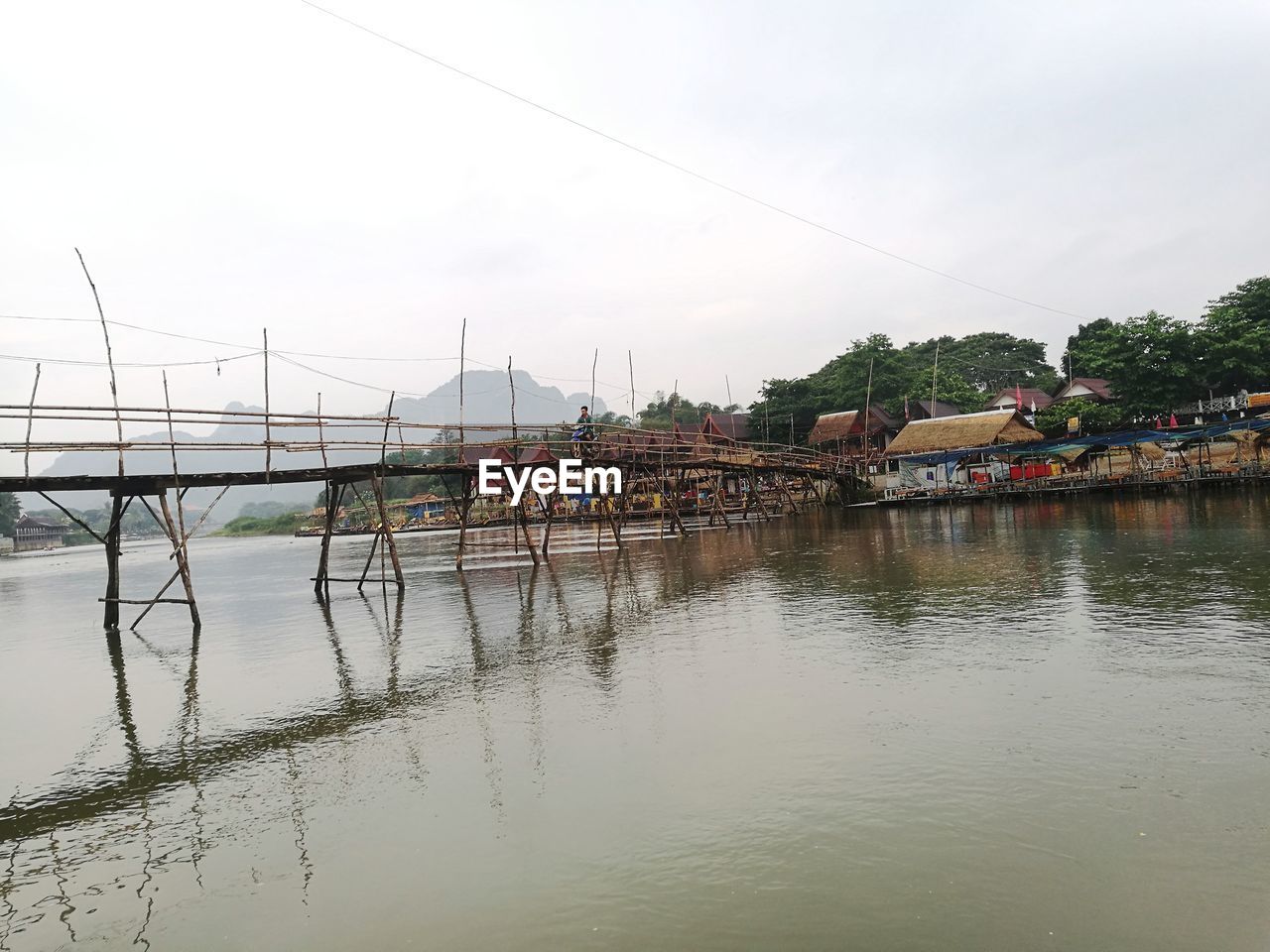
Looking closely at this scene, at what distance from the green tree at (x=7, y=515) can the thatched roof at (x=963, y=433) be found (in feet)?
297

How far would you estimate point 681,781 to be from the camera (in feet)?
19.9

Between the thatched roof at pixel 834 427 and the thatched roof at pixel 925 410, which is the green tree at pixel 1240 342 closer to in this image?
the thatched roof at pixel 925 410

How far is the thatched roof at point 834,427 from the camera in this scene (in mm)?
55219

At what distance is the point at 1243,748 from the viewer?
5832 mm

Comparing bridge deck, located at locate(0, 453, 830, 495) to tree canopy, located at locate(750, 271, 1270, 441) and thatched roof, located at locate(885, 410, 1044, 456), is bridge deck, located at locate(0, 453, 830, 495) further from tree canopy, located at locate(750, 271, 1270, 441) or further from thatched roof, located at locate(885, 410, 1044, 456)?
tree canopy, located at locate(750, 271, 1270, 441)

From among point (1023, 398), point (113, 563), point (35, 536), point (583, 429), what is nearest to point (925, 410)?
point (1023, 398)

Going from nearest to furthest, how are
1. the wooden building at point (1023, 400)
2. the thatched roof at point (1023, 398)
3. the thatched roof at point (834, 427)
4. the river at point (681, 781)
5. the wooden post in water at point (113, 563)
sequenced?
the river at point (681, 781), the wooden post in water at point (113, 563), the thatched roof at point (834, 427), the wooden building at point (1023, 400), the thatched roof at point (1023, 398)

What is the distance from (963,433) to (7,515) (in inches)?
3807

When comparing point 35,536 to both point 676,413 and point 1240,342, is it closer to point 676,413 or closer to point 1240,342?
point 676,413

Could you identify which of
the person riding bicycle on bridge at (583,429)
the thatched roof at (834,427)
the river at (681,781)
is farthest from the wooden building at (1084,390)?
the river at (681,781)

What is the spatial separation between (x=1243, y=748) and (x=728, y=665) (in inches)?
200

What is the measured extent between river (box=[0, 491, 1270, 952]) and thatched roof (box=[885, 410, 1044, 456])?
32.3 meters

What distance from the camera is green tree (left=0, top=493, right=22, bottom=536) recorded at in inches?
3241

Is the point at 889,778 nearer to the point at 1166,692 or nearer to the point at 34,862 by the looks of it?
the point at 1166,692
